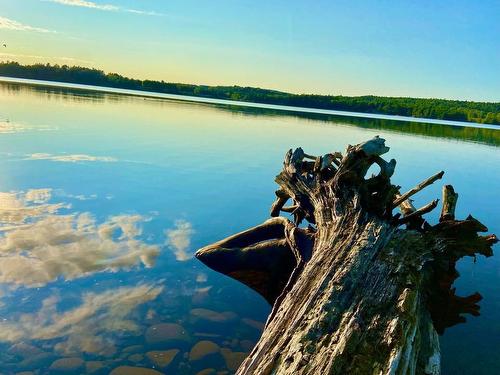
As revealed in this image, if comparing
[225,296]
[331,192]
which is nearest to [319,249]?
[331,192]

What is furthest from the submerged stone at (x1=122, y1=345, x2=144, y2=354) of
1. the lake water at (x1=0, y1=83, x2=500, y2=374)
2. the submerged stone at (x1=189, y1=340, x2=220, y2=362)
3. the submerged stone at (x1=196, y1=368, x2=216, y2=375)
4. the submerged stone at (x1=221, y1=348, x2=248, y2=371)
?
the submerged stone at (x1=221, y1=348, x2=248, y2=371)

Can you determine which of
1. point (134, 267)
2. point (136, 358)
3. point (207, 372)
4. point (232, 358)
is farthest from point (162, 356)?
point (134, 267)

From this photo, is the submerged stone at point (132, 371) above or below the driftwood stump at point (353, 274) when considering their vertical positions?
below

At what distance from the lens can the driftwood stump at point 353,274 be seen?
10.8ft

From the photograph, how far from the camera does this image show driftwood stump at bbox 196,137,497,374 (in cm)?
328

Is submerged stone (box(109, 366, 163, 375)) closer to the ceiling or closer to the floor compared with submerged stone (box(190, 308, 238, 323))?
closer to the ceiling

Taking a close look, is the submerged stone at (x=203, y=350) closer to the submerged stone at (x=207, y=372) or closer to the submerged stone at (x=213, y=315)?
the submerged stone at (x=207, y=372)

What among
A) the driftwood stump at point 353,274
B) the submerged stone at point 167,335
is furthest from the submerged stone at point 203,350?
the driftwood stump at point 353,274

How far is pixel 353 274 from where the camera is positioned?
13.8 feet

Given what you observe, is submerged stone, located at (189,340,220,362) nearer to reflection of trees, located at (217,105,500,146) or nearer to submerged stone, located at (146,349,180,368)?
submerged stone, located at (146,349,180,368)

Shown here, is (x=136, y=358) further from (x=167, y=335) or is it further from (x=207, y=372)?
(x=207, y=372)

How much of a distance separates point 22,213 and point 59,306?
4875mm

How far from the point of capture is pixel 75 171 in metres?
16.5

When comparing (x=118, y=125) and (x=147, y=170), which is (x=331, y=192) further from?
(x=118, y=125)
